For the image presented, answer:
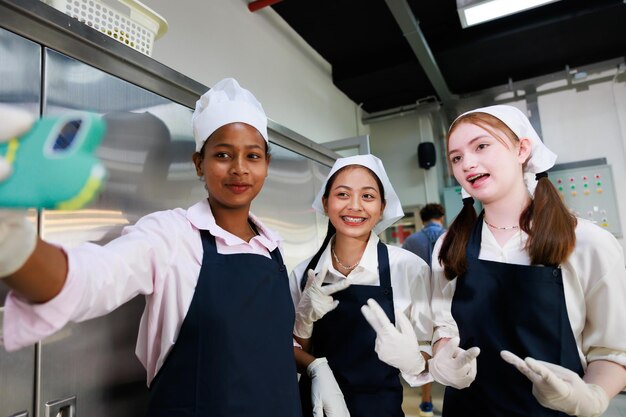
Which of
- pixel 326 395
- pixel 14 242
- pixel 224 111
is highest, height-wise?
pixel 224 111

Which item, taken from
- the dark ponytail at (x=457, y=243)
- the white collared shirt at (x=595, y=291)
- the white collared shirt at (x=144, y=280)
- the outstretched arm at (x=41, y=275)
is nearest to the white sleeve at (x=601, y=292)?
the white collared shirt at (x=595, y=291)

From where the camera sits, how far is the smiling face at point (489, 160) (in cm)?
97

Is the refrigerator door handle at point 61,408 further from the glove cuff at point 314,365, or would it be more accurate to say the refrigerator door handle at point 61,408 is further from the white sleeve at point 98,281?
the glove cuff at point 314,365

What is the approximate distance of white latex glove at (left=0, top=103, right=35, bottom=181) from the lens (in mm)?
391

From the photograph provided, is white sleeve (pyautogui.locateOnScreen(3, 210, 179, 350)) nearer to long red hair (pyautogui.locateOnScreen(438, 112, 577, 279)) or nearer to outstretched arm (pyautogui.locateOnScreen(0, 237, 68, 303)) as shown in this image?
outstretched arm (pyautogui.locateOnScreen(0, 237, 68, 303))

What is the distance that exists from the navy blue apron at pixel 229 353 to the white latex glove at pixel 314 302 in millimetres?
234

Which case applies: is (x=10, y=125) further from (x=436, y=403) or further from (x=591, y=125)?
(x=591, y=125)

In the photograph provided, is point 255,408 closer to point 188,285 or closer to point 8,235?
point 188,285

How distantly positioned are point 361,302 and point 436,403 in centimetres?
263

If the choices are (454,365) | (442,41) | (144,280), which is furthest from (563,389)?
(442,41)

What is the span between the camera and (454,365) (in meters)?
0.92

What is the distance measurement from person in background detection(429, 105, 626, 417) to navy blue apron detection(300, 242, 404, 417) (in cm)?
17

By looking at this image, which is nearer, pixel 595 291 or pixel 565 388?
pixel 565 388

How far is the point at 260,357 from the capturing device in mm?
829
